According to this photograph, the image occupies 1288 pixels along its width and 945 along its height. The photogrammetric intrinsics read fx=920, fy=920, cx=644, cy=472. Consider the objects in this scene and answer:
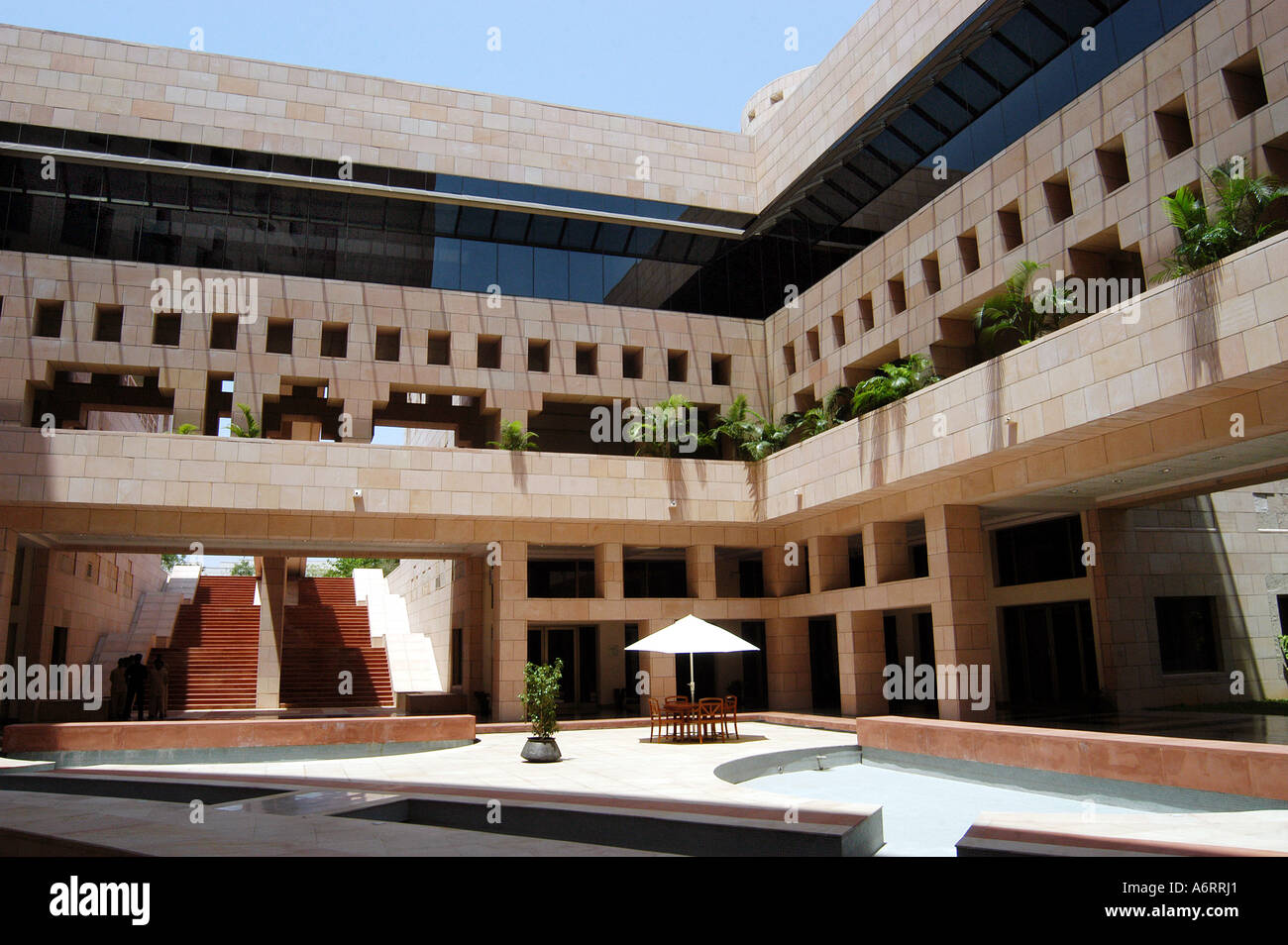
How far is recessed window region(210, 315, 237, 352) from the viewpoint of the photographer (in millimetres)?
27391

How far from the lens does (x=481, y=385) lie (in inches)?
1136

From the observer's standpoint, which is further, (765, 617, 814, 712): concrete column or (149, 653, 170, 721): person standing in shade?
(765, 617, 814, 712): concrete column

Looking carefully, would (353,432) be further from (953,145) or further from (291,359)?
(953,145)

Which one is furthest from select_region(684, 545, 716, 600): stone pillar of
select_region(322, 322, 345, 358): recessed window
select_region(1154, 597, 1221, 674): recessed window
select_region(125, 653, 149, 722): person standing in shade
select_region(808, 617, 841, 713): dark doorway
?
select_region(125, 653, 149, 722): person standing in shade

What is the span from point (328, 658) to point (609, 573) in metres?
14.8

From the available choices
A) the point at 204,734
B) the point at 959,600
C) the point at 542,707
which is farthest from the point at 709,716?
the point at 204,734

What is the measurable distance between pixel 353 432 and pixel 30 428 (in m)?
8.05

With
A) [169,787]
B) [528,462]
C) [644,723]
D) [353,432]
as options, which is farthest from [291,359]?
[169,787]

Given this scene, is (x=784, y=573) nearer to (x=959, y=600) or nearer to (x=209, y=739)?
(x=959, y=600)

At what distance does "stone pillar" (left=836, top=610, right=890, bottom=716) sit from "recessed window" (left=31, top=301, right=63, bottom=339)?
23708mm

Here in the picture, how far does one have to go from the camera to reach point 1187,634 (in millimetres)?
25469

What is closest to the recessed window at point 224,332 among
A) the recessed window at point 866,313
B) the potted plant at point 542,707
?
the potted plant at point 542,707

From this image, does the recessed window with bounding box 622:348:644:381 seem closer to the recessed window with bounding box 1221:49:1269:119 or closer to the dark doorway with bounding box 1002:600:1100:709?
the dark doorway with bounding box 1002:600:1100:709
